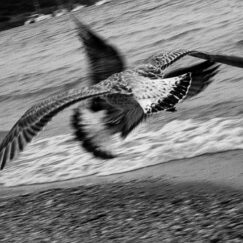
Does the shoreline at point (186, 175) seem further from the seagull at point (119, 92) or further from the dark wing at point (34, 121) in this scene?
the dark wing at point (34, 121)

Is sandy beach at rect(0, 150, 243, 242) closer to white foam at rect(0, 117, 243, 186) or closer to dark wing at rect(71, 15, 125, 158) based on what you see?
white foam at rect(0, 117, 243, 186)

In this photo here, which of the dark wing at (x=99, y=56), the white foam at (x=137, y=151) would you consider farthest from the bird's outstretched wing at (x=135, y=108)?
the dark wing at (x=99, y=56)

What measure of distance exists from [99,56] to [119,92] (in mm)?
1026

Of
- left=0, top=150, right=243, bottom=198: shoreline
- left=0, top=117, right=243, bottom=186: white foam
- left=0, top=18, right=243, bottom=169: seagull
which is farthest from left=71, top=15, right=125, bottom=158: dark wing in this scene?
left=0, top=150, right=243, bottom=198: shoreline

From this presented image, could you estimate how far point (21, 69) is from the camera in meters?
9.30

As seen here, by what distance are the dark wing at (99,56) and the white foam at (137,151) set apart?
0.49 metres

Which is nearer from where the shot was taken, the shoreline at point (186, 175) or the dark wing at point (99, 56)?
the shoreline at point (186, 175)

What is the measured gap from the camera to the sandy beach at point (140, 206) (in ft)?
10.8

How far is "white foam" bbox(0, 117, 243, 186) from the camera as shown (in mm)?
4551

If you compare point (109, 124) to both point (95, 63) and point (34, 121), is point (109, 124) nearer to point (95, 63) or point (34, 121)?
point (95, 63)

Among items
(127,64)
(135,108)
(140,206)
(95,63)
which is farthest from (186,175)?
(127,64)

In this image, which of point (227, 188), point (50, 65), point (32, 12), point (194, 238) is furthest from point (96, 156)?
point (32, 12)

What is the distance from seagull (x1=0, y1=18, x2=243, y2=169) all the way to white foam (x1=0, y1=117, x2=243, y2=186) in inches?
5.9

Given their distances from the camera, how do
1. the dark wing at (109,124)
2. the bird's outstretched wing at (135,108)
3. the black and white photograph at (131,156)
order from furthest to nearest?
the dark wing at (109,124) < the bird's outstretched wing at (135,108) < the black and white photograph at (131,156)
